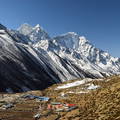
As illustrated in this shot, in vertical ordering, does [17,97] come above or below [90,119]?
above

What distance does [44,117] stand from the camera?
99438mm

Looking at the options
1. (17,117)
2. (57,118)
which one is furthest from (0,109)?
(57,118)

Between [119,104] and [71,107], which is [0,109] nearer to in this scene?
[71,107]

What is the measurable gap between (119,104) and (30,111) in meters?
54.4

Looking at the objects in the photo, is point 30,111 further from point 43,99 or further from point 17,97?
point 17,97

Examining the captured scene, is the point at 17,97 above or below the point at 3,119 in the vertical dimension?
above

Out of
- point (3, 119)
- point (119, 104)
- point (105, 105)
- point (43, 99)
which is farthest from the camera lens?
point (43, 99)

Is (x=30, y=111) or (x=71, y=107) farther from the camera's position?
(x=30, y=111)

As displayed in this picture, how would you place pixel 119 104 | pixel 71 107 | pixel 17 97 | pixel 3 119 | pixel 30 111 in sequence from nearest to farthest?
pixel 119 104 < pixel 3 119 < pixel 71 107 < pixel 30 111 < pixel 17 97

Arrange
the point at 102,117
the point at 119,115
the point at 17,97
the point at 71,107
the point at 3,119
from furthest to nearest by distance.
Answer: the point at 17,97, the point at 71,107, the point at 3,119, the point at 102,117, the point at 119,115

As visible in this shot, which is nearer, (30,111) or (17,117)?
(17,117)

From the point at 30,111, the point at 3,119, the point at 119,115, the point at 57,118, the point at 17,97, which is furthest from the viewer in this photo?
the point at 17,97

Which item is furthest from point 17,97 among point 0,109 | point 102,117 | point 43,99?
point 102,117

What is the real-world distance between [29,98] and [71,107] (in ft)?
228
